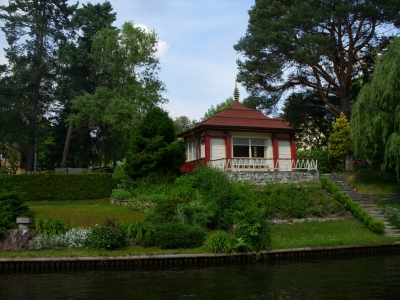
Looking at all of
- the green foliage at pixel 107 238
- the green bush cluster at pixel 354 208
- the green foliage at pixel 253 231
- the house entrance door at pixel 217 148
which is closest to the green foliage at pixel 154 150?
the house entrance door at pixel 217 148

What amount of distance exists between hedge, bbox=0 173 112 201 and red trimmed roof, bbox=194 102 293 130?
7.07 metres

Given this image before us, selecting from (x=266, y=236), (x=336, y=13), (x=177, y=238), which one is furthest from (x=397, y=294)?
(x=336, y=13)

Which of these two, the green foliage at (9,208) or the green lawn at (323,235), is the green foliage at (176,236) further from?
the green foliage at (9,208)

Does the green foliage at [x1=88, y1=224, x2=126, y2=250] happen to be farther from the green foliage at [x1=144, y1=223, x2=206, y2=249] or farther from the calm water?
the calm water

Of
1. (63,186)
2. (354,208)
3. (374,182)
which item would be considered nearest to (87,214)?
(63,186)

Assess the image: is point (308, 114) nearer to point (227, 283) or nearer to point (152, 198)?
point (152, 198)

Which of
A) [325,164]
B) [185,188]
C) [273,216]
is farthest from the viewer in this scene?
[325,164]

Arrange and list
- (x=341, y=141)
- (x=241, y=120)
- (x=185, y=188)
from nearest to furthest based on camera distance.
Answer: (x=185, y=188) < (x=241, y=120) < (x=341, y=141)

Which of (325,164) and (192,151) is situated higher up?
(192,151)

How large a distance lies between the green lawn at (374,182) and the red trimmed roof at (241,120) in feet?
17.9

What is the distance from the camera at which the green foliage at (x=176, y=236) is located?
15789mm

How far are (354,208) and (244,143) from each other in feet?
27.7

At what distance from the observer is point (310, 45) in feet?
102

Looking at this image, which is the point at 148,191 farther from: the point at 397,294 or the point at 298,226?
the point at 397,294
